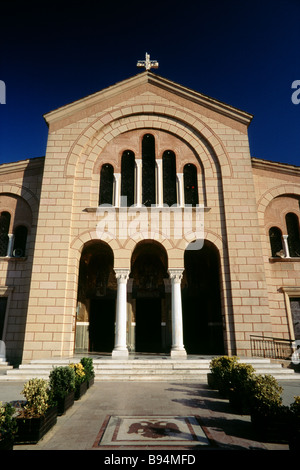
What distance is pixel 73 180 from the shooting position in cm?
1406

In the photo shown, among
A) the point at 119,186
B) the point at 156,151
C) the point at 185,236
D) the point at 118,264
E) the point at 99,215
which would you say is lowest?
the point at 118,264

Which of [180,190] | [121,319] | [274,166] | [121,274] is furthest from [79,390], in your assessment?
[274,166]

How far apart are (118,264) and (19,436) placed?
27.8ft

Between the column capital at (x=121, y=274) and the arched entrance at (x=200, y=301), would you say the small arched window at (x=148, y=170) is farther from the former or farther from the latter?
the column capital at (x=121, y=274)

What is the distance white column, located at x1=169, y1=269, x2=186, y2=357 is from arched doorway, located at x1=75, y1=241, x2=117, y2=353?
4.13 m

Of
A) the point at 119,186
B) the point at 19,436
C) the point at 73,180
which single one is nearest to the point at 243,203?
the point at 119,186

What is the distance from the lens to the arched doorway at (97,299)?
1534 centimetres

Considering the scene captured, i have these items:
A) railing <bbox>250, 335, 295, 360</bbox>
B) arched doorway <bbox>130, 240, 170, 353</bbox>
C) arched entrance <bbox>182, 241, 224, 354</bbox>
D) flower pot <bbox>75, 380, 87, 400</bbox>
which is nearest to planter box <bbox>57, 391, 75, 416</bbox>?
flower pot <bbox>75, 380, 87, 400</bbox>

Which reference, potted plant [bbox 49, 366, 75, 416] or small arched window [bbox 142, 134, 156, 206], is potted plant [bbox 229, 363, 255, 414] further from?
small arched window [bbox 142, 134, 156, 206]

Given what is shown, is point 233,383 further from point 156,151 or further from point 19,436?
point 156,151

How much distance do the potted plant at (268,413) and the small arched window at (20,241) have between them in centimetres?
1236

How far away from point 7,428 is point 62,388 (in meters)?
→ 2.42

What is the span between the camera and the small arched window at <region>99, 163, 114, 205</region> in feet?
47.4

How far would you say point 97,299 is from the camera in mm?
15664
